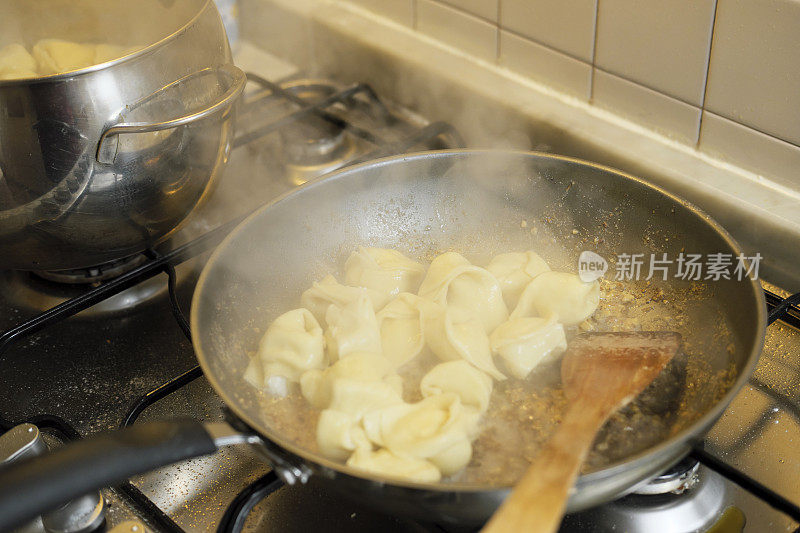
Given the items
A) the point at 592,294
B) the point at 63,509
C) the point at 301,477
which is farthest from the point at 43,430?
the point at 592,294

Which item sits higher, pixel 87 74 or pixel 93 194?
pixel 87 74

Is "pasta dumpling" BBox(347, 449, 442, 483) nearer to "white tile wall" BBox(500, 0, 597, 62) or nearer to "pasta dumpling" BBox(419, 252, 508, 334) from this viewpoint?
"pasta dumpling" BBox(419, 252, 508, 334)

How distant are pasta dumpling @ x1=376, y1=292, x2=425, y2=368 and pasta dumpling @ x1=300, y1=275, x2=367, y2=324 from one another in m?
0.04

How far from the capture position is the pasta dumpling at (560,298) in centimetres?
76

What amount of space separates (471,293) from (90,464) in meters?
0.41

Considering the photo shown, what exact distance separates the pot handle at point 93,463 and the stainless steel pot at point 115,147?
0.30 metres

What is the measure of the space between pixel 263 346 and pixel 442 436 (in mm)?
213

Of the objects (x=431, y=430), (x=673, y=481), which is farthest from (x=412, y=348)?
(x=673, y=481)

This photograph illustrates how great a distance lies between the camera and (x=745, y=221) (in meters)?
0.82

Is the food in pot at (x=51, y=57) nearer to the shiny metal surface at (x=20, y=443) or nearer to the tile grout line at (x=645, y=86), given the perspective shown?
the shiny metal surface at (x=20, y=443)

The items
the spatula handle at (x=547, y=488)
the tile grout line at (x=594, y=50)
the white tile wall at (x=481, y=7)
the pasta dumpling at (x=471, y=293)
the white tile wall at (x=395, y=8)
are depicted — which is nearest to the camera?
the spatula handle at (x=547, y=488)

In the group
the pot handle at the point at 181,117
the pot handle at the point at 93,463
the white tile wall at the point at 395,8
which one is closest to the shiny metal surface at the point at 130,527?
the pot handle at the point at 93,463

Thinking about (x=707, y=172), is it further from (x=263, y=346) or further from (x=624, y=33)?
(x=263, y=346)

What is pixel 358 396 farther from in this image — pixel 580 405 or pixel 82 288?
pixel 82 288
